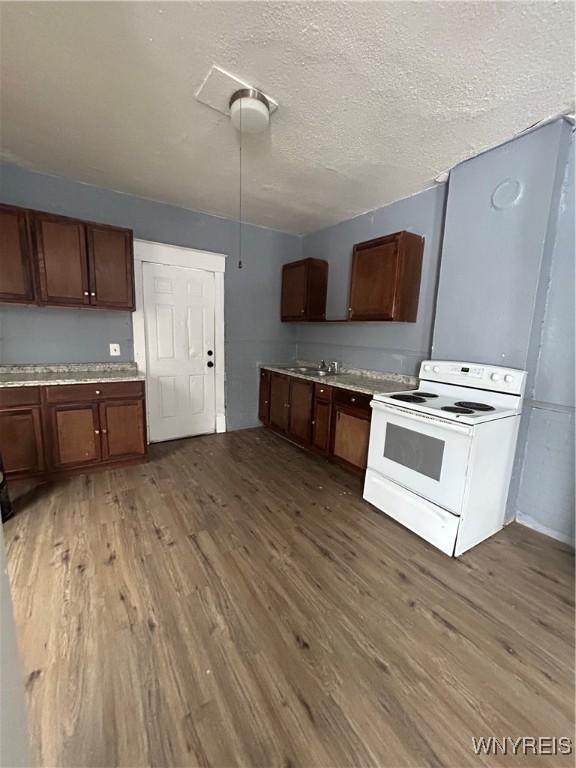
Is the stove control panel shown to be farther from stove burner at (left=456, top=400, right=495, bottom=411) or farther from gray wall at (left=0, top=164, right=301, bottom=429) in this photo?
gray wall at (left=0, top=164, right=301, bottom=429)

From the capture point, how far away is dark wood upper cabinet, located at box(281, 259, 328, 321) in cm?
385

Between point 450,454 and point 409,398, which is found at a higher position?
point 409,398

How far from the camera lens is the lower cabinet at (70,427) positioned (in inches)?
98.9

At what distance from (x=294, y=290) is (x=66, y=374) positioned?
2.64m

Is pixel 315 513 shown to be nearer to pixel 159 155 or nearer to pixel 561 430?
pixel 561 430

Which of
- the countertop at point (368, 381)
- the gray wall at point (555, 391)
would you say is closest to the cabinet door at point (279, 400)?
the countertop at point (368, 381)

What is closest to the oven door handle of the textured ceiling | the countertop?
the countertop

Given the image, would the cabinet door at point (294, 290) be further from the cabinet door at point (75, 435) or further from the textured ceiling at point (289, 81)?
the cabinet door at point (75, 435)

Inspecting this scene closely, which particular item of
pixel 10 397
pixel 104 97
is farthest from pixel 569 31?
pixel 10 397

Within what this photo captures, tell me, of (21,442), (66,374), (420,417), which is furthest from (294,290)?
(21,442)

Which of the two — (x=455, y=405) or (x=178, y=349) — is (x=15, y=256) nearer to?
(x=178, y=349)

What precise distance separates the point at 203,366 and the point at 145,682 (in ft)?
9.90

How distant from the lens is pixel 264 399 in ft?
13.9

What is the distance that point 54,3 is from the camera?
1.31 m
